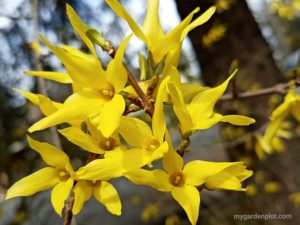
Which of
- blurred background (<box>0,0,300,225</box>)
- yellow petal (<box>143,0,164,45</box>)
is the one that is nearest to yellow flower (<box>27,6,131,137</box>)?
yellow petal (<box>143,0,164,45</box>)

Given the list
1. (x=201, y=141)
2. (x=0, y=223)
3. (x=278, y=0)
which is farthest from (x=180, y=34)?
(x=201, y=141)

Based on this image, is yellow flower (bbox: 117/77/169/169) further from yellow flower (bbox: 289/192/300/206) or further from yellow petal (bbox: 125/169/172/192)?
yellow flower (bbox: 289/192/300/206)

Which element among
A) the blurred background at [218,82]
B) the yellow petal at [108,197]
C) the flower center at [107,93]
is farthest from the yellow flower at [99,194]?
the blurred background at [218,82]

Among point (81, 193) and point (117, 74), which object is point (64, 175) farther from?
point (117, 74)

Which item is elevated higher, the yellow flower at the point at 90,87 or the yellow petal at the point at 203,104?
the yellow flower at the point at 90,87

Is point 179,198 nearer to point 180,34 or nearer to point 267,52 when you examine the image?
point 180,34

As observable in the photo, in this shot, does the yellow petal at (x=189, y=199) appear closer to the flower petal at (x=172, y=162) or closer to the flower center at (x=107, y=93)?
the flower petal at (x=172, y=162)
